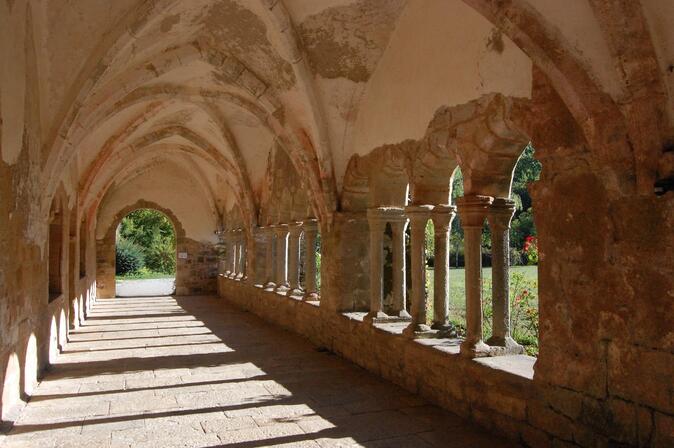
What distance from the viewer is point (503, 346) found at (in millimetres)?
3861

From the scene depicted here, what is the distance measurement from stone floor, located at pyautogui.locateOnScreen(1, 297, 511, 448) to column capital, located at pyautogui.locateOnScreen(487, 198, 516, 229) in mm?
1341

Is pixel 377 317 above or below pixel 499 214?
below

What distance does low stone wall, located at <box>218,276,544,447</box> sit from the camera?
328cm

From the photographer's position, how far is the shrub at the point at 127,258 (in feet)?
84.1

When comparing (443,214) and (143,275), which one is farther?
(143,275)

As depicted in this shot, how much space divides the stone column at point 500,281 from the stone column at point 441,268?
2.32ft

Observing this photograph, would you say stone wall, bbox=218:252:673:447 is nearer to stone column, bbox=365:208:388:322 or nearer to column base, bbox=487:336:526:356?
column base, bbox=487:336:526:356

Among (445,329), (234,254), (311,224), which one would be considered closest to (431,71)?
(445,329)

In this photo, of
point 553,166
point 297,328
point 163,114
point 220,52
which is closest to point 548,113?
point 553,166

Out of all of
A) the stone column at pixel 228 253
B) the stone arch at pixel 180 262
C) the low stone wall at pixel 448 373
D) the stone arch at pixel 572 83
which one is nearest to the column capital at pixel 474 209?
the low stone wall at pixel 448 373

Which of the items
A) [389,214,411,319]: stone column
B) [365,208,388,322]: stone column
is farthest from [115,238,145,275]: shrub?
[389,214,411,319]: stone column

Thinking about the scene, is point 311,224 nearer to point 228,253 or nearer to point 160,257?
point 228,253

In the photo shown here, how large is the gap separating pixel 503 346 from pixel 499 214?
90cm

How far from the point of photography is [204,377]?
511 cm
